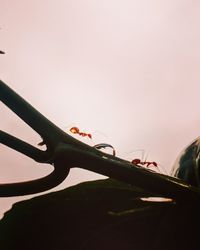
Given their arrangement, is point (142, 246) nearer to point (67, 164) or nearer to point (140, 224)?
point (140, 224)

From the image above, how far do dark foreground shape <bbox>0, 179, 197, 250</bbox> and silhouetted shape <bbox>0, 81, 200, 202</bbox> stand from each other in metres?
0.03

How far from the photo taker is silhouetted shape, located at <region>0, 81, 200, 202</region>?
1.27 ft

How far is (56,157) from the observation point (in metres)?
0.39

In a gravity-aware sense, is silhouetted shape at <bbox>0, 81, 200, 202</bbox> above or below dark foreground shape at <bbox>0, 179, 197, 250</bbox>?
above

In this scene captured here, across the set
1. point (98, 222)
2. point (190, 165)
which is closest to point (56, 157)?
point (98, 222)

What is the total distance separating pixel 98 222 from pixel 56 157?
10 centimetres

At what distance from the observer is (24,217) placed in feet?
1.37

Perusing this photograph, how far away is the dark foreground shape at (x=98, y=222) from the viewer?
1.35 ft

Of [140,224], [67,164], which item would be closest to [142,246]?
[140,224]

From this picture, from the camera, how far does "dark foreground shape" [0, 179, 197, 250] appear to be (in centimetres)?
41

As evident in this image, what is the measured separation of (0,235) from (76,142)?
136 mm

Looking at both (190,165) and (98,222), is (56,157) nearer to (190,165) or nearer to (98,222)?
(98,222)

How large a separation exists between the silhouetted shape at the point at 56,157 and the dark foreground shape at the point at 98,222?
0.03m

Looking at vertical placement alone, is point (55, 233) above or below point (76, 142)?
below
